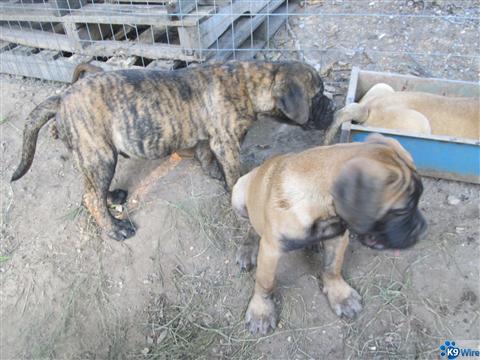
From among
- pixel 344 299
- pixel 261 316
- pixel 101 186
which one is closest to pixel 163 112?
pixel 101 186

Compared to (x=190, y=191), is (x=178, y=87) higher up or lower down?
higher up

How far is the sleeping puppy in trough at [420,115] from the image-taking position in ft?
11.6

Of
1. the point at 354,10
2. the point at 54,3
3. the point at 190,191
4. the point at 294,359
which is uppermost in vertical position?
the point at 54,3

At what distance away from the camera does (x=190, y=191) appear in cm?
393

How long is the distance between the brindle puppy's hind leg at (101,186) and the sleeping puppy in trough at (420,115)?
183cm

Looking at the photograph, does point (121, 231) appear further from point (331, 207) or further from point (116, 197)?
point (331, 207)

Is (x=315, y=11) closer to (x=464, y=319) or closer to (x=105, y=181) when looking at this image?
(x=105, y=181)

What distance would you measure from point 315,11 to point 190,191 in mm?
3708

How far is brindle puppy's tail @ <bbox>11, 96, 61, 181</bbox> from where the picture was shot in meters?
3.19

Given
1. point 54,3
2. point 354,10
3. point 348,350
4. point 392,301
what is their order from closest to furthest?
point 348,350, point 392,301, point 54,3, point 354,10

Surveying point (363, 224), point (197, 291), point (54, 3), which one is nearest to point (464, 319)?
point (363, 224)

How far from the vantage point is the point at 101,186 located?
133 inches

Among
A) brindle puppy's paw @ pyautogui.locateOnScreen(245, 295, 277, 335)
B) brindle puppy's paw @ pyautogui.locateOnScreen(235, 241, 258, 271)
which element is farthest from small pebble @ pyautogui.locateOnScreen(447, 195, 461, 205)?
brindle puppy's paw @ pyautogui.locateOnScreen(245, 295, 277, 335)

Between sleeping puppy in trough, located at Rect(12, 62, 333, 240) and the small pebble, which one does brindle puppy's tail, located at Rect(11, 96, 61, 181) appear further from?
the small pebble
